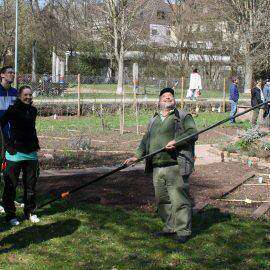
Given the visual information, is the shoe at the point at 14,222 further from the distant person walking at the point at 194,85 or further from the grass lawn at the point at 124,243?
the distant person walking at the point at 194,85

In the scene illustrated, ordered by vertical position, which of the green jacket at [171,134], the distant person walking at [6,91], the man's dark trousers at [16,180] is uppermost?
the distant person walking at [6,91]

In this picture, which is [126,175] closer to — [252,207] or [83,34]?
[252,207]

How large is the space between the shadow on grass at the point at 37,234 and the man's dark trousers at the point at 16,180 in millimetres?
348

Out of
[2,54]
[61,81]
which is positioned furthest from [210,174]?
[2,54]

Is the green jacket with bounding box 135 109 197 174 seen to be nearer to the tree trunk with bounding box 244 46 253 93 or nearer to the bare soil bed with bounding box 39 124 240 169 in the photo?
the bare soil bed with bounding box 39 124 240 169

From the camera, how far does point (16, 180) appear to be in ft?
23.0

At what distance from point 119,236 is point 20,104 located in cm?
192

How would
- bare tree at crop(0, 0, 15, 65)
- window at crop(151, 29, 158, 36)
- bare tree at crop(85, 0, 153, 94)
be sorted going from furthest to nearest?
1. window at crop(151, 29, 158, 36)
2. bare tree at crop(0, 0, 15, 65)
3. bare tree at crop(85, 0, 153, 94)

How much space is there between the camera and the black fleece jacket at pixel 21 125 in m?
6.80

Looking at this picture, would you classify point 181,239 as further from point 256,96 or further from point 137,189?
point 256,96

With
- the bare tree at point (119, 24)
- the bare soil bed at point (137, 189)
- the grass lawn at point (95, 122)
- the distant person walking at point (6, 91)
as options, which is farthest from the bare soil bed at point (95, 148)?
the bare tree at point (119, 24)

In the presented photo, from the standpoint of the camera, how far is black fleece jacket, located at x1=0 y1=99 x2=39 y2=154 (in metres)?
6.80

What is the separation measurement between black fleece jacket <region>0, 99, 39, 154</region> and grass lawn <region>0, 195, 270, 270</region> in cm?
98

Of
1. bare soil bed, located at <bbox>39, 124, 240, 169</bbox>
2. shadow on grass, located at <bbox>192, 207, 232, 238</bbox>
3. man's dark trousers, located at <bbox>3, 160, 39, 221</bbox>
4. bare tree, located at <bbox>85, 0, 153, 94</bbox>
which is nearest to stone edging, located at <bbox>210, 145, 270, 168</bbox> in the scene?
bare soil bed, located at <bbox>39, 124, 240, 169</bbox>
